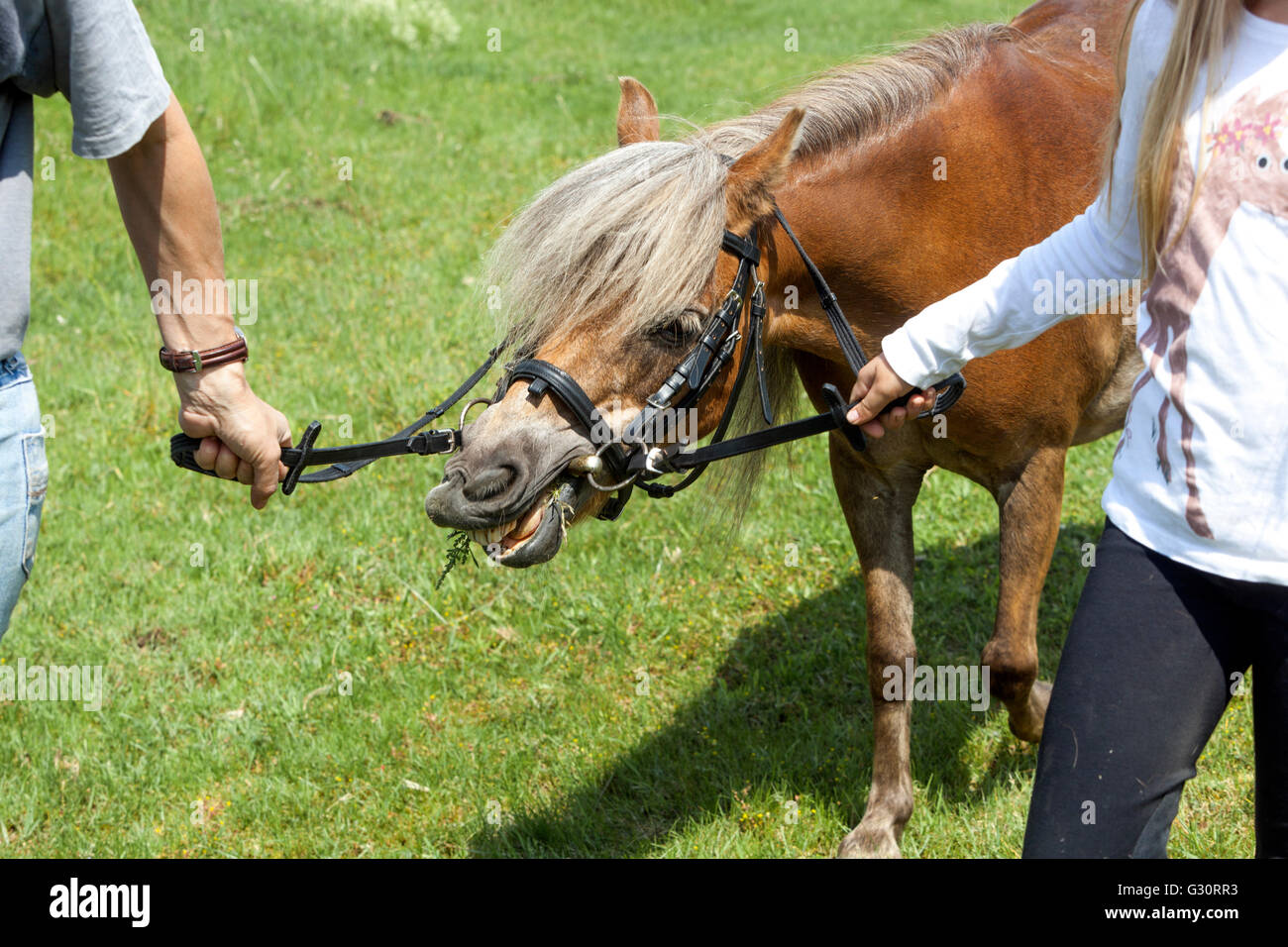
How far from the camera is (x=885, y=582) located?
355 centimetres

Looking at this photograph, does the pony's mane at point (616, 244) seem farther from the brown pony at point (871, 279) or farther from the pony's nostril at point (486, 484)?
the pony's nostril at point (486, 484)

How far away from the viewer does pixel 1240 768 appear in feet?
11.6

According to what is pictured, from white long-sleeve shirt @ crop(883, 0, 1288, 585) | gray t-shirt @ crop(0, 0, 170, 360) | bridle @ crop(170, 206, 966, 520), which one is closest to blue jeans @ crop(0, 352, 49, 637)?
gray t-shirt @ crop(0, 0, 170, 360)

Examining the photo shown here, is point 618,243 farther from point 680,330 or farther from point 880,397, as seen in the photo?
point 880,397

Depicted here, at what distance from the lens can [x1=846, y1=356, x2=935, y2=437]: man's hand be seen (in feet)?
7.16

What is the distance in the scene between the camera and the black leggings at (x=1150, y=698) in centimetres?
171

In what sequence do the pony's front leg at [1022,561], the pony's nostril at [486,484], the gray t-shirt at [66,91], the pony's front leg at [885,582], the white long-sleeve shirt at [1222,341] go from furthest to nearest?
1. the pony's front leg at [885,582]
2. the pony's front leg at [1022,561]
3. the pony's nostril at [486,484]
4. the gray t-shirt at [66,91]
5. the white long-sleeve shirt at [1222,341]

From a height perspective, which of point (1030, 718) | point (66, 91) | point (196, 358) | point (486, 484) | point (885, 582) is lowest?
point (1030, 718)

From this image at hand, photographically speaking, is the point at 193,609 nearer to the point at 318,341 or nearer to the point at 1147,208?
the point at 318,341

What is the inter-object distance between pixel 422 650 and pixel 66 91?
2.87 metres

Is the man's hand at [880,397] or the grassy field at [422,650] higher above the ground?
the man's hand at [880,397]

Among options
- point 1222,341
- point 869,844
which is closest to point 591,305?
point 1222,341

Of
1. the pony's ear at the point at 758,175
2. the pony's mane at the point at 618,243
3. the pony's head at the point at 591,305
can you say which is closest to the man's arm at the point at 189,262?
the pony's head at the point at 591,305

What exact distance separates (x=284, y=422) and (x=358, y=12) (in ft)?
38.9
